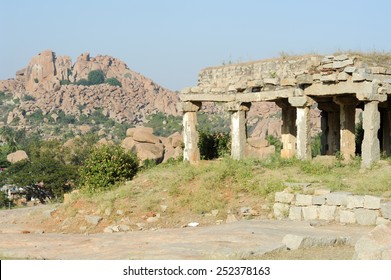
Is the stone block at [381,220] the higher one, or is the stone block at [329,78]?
the stone block at [329,78]

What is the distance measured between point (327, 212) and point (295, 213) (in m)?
0.88

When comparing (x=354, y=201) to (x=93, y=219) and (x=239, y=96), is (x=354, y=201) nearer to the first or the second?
(x=93, y=219)

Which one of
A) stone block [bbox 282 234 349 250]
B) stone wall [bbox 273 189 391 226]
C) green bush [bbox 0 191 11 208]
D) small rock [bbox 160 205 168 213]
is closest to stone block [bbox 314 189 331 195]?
stone wall [bbox 273 189 391 226]

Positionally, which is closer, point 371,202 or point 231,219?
point 371,202

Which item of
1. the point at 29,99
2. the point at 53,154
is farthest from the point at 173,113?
the point at 53,154

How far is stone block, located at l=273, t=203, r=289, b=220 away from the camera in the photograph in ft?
48.9

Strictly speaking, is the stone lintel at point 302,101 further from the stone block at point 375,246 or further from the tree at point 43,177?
the tree at point 43,177

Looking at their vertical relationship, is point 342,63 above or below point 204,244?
above

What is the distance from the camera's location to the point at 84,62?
137 metres

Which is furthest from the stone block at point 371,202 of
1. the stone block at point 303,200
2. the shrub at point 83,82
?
the shrub at point 83,82

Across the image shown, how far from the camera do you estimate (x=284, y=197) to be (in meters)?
15.0

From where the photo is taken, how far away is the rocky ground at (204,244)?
30.5 ft

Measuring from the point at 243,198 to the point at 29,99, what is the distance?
101 metres

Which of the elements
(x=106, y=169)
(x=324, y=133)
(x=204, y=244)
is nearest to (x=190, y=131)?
(x=106, y=169)
